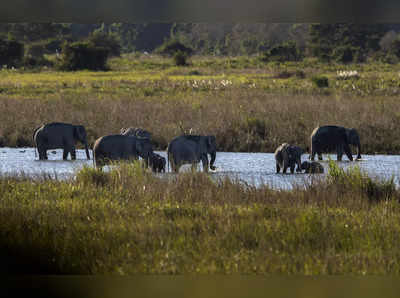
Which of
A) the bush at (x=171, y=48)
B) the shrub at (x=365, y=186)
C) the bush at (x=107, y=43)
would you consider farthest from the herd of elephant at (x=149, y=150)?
the bush at (x=171, y=48)

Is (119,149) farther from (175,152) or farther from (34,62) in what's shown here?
(34,62)

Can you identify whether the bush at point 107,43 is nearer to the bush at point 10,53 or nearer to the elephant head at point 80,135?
the bush at point 10,53

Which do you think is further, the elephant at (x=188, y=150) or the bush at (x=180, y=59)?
the bush at (x=180, y=59)

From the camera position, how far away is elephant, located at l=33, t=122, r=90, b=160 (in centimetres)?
1248

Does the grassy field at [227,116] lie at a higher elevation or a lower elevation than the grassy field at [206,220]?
higher

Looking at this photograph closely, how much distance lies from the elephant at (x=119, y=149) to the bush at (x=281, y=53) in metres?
35.2

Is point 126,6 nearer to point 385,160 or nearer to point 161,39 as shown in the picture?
point 385,160

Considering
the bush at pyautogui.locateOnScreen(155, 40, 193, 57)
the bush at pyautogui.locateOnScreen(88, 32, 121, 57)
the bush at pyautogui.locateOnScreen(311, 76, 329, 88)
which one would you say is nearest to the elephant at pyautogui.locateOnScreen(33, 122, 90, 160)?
the bush at pyautogui.locateOnScreen(311, 76, 329, 88)

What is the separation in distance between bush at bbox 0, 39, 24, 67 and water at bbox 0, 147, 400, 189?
3021 cm

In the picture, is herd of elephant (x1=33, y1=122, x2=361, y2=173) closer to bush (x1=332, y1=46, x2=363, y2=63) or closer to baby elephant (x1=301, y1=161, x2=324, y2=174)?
baby elephant (x1=301, y1=161, x2=324, y2=174)

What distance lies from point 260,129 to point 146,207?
887 centimetres

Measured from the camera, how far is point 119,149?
10.6 metres

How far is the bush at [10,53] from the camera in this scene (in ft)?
143

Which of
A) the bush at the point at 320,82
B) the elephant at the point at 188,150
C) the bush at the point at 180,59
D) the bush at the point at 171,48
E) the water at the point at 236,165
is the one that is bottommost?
the water at the point at 236,165
